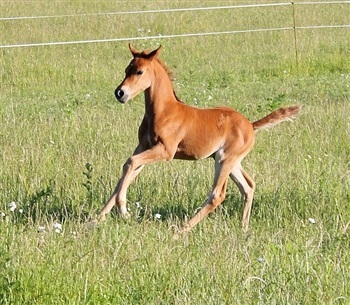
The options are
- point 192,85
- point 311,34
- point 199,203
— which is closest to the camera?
point 199,203

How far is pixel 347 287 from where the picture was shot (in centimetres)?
584

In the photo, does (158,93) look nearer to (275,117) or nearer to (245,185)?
(245,185)

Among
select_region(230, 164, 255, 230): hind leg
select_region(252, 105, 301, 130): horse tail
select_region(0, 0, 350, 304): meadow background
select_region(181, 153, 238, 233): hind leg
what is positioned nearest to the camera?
select_region(0, 0, 350, 304): meadow background

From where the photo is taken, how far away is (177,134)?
801 centimetres

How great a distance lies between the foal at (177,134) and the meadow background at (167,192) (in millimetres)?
216

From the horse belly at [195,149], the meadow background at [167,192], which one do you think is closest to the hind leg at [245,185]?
the meadow background at [167,192]

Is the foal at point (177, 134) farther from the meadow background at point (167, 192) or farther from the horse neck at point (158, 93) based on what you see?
the meadow background at point (167, 192)

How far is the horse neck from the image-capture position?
8.05 metres

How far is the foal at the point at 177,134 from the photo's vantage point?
7.77 m

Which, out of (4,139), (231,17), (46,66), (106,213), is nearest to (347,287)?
(106,213)

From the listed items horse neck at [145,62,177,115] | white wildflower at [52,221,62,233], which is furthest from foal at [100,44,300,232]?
white wildflower at [52,221,62,233]

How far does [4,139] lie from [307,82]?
6686 millimetres

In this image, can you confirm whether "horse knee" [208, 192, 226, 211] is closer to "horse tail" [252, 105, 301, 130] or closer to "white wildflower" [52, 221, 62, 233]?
"horse tail" [252, 105, 301, 130]

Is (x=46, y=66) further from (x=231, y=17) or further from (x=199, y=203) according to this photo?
(x=199, y=203)
